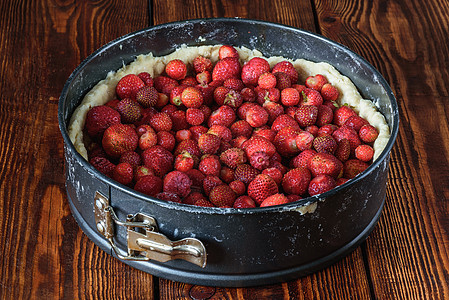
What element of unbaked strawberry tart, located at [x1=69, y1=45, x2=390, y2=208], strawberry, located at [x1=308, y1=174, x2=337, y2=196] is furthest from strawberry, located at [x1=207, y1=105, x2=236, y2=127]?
strawberry, located at [x1=308, y1=174, x2=337, y2=196]

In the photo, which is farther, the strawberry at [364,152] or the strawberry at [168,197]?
the strawberry at [364,152]

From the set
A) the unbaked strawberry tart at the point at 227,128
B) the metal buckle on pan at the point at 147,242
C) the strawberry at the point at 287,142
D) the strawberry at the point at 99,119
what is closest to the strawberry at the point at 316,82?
the unbaked strawberry tart at the point at 227,128

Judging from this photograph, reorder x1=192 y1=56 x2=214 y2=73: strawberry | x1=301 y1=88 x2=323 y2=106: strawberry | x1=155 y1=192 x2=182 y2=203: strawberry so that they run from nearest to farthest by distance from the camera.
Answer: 1. x1=155 y1=192 x2=182 y2=203: strawberry
2. x1=301 y1=88 x2=323 y2=106: strawberry
3. x1=192 y1=56 x2=214 y2=73: strawberry

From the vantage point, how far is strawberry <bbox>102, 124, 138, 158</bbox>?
5.16ft

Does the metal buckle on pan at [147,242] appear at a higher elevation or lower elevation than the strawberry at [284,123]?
Result: lower

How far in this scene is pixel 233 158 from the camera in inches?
60.9

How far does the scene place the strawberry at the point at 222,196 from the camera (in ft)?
4.71

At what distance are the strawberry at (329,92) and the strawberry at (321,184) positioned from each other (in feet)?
1.21

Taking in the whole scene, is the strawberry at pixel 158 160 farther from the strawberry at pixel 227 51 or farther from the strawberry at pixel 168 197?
the strawberry at pixel 227 51

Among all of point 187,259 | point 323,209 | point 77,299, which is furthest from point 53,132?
point 323,209

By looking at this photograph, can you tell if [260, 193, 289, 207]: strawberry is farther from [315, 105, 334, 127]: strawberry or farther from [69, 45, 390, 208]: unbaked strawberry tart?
[315, 105, 334, 127]: strawberry

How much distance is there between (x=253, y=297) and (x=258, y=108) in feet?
1.65

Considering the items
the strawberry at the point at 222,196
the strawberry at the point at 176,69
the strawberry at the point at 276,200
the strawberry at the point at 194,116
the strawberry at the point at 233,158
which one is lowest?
the strawberry at the point at 276,200

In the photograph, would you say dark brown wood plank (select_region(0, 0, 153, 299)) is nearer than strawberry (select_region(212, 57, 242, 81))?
Yes
